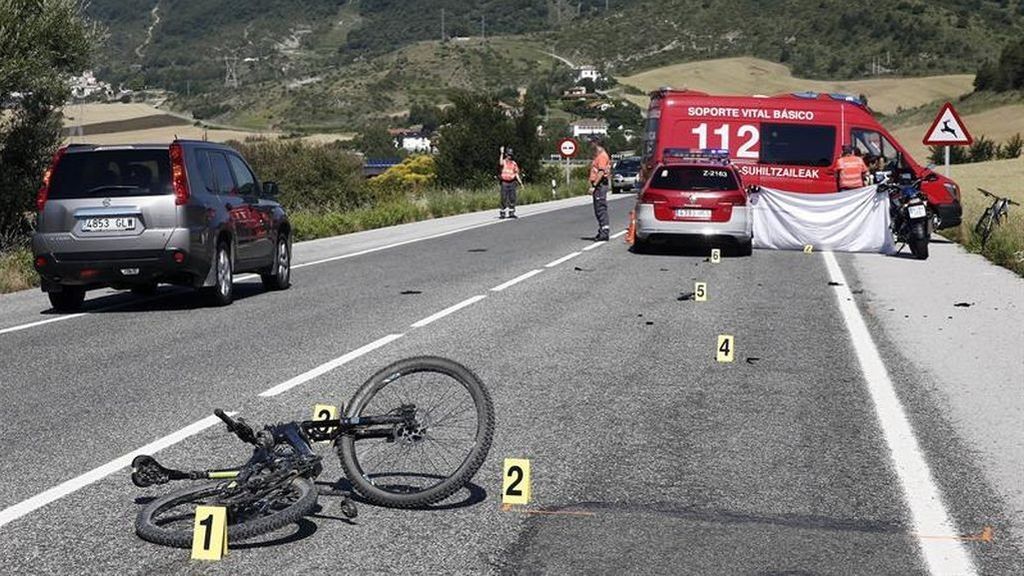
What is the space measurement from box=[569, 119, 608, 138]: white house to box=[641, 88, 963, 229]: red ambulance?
11561cm

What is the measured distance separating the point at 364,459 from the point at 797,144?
71.1 ft

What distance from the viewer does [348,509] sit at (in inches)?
236

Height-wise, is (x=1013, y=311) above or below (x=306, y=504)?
below

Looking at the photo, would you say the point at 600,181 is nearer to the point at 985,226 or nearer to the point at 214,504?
the point at 985,226

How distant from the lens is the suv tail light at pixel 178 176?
562 inches

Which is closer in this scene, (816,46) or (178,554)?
(178,554)

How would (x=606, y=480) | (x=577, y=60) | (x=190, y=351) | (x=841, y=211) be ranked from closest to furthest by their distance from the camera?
(x=606, y=480) → (x=190, y=351) → (x=841, y=211) → (x=577, y=60)

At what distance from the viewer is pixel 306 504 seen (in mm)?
5879

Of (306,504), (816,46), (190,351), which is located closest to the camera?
(306,504)

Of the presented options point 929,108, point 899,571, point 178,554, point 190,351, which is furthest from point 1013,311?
point 929,108

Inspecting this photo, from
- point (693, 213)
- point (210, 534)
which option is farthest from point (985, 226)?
point (210, 534)

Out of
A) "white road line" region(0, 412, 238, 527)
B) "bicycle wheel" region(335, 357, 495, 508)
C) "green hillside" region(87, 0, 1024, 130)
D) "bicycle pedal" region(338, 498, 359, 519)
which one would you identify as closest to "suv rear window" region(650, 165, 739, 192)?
"white road line" region(0, 412, 238, 527)

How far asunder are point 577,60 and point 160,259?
612 feet

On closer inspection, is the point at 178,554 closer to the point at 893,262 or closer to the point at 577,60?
the point at 893,262
